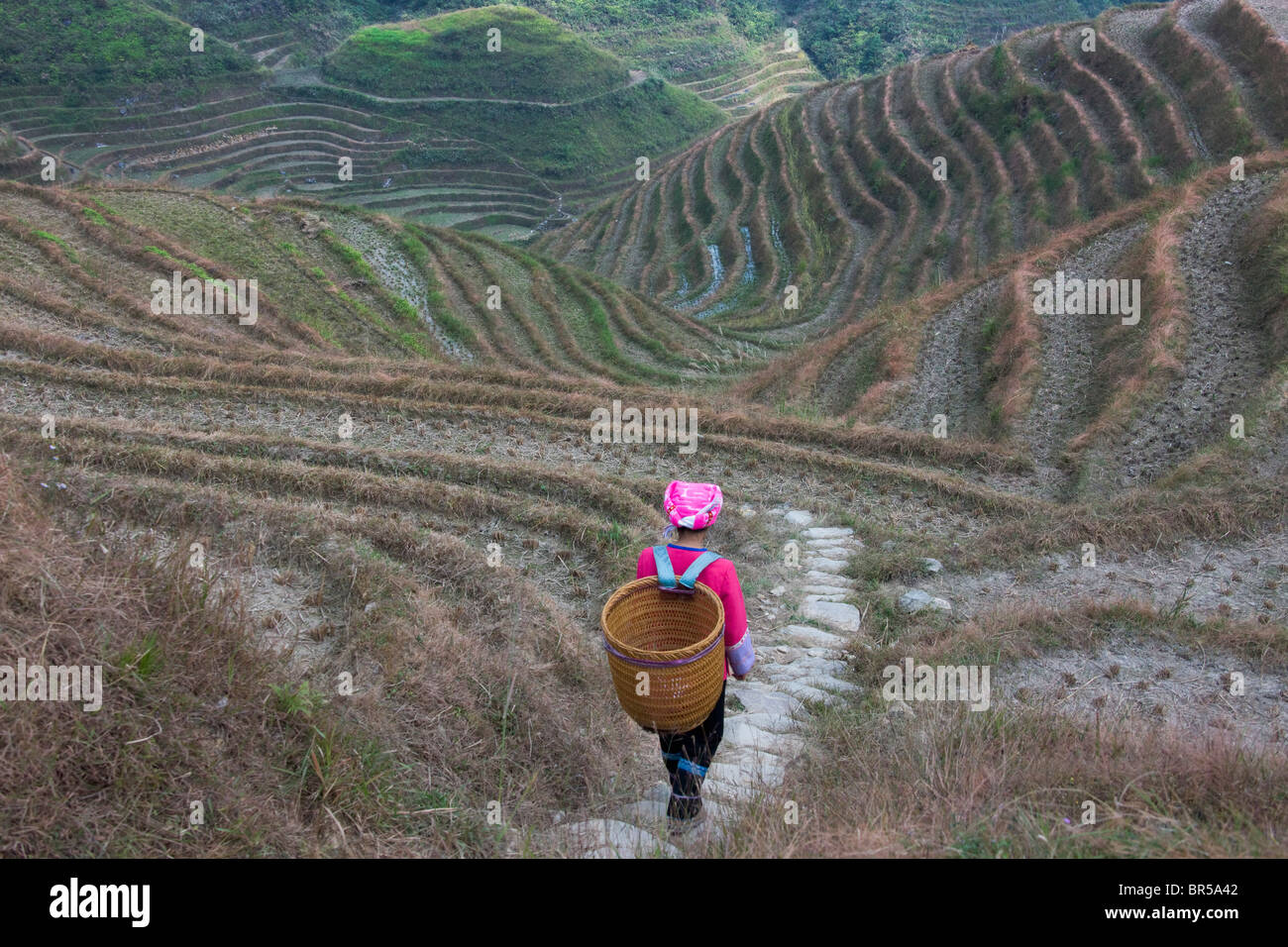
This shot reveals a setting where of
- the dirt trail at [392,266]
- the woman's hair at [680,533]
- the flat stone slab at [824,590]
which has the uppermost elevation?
the dirt trail at [392,266]

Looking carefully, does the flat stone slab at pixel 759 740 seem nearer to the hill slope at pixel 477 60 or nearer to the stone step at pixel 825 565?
the stone step at pixel 825 565

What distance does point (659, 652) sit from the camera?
12.5 ft

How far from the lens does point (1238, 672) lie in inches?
241

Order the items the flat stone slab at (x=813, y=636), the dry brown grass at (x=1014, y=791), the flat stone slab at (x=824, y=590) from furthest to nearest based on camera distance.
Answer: the flat stone slab at (x=824, y=590) < the flat stone slab at (x=813, y=636) < the dry brown grass at (x=1014, y=791)

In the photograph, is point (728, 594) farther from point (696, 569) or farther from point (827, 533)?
point (827, 533)

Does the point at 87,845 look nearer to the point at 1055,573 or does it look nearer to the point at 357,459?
the point at 357,459

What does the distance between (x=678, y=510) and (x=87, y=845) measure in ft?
9.77

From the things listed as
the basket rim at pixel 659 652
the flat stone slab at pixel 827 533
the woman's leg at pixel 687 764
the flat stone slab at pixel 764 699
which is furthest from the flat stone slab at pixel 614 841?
the flat stone slab at pixel 827 533

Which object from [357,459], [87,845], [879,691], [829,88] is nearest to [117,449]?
[357,459]

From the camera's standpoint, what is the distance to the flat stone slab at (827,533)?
9383mm

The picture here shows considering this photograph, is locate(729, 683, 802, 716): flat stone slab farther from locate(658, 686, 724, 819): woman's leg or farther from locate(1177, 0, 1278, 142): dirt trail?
locate(1177, 0, 1278, 142): dirt trail

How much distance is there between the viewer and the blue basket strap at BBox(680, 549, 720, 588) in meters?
4.12

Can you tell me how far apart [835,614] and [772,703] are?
6.07ft

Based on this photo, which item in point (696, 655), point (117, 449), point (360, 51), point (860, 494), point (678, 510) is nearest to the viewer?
point (696, 655)
